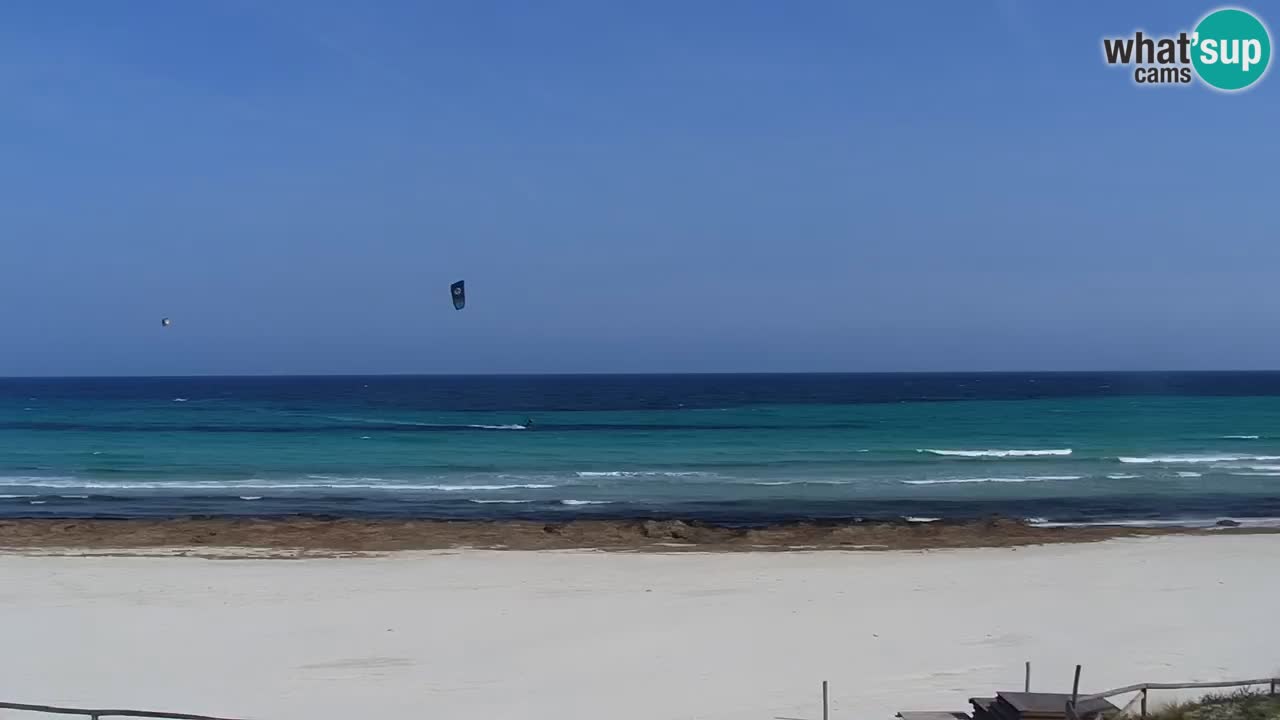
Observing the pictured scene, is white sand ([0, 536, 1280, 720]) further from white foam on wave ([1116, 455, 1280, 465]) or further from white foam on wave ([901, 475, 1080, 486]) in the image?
white foam on wave ([1116, 455, 1280, 465])

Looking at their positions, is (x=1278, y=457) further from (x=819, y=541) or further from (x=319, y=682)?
(x=319, y=682)

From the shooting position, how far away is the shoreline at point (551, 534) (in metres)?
21.1

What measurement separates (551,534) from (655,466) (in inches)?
572

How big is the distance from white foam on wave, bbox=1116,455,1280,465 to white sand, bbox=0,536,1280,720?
1981cm

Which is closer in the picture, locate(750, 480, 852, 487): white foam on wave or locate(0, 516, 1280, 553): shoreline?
locate(0, 516, 1280, 553): shoreline

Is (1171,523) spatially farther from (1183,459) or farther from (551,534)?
(1183,459)

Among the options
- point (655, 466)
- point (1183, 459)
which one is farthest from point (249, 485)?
point (1183, 459)

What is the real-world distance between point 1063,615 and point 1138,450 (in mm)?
31921

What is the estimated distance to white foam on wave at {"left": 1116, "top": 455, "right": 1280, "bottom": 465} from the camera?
37.8 metres

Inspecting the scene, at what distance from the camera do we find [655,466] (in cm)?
3684

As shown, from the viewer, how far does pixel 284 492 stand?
30.4 m

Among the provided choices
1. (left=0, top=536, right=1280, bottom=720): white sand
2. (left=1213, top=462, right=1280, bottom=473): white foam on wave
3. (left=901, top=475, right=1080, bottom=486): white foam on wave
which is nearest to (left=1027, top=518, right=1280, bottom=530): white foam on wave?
(left=0, top=536, right=1280, bottom=720): white sand

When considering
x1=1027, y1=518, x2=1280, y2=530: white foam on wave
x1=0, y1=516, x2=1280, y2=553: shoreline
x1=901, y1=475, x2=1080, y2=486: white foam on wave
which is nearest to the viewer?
x1=0, y1=516, x2=1280, y2=553: shoreline

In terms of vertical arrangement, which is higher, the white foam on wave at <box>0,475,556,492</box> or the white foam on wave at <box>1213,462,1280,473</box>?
the white foam on wave at <box>0,475,556,492</box>
